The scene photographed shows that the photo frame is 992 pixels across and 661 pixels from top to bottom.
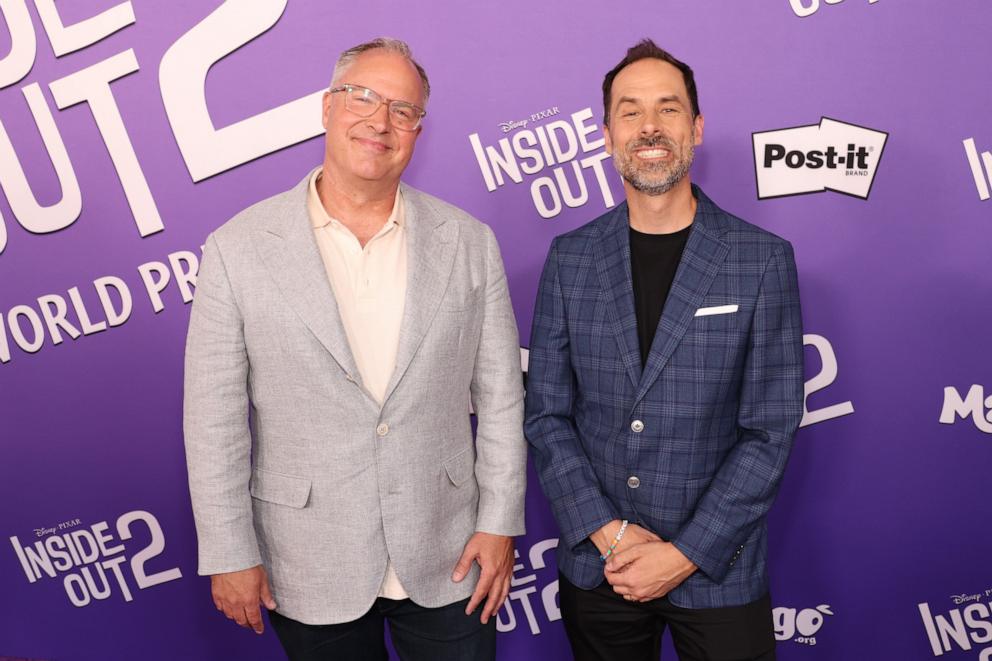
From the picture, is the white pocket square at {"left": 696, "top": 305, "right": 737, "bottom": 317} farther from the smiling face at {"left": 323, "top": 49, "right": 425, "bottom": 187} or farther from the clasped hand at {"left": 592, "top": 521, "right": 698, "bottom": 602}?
the smiling face at {"left": 323, "top": 49, "right": 425, "bottom": 187}

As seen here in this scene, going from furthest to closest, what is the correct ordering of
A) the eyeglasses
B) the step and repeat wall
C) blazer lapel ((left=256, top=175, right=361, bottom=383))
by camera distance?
the step and repeat wall < the eyeglasses < blazer lapel ((left=256, top=175, right=361, bottom=383))

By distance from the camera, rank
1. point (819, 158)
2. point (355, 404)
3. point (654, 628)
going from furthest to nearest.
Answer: point (819, 158)
point (654, 628)
point (355, 404)

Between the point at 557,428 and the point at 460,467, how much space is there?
0.22m

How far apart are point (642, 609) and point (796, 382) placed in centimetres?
57

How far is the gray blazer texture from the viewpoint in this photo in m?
1.69

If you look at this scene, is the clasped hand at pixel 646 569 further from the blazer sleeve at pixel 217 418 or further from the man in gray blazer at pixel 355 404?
the blazer sleeve at pixel 217 418

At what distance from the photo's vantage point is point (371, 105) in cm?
178

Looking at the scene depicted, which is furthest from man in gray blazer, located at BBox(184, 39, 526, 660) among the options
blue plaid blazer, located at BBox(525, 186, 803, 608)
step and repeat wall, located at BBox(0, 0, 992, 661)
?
step and repeat wall, located at BBox(0, 0, 992, 661)

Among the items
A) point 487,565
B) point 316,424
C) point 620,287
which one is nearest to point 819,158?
point 620,287

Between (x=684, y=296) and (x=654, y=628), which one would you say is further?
(x=654, y=628)

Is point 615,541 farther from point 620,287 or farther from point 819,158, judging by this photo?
point 819,158

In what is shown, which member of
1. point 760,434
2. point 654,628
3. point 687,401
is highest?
point 687,401

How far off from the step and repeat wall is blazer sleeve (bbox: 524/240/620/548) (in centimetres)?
75

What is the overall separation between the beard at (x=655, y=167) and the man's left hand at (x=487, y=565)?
2.59 ft
